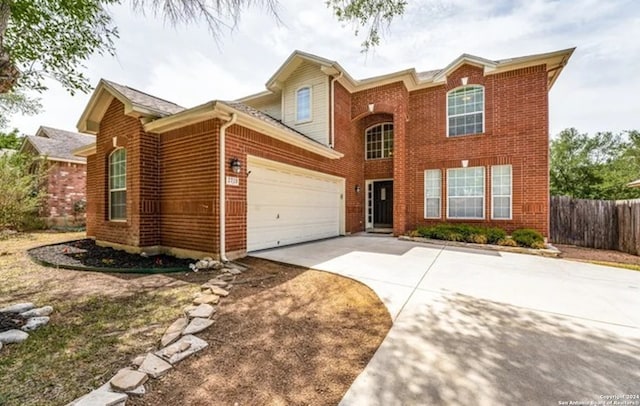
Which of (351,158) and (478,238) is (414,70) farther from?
(478,238)

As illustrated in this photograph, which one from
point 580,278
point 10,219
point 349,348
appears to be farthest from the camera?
point 10,219

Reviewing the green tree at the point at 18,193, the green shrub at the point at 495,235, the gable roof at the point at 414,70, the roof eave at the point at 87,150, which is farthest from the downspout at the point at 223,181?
the green tree at the point at 18,193

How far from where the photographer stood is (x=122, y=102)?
23.3 ft

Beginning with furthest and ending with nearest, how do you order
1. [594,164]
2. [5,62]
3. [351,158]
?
1. [594,164]
2. [351,158]
3. [5,62]

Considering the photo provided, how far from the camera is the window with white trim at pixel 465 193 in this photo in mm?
10125

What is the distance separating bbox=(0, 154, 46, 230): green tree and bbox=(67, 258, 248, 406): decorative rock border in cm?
1409

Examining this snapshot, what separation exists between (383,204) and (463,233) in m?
4.33

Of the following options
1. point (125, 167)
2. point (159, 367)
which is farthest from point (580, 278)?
point (125, 167)

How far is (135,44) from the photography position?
591 cm

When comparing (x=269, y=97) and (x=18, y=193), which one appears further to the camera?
(x=269, y=97)

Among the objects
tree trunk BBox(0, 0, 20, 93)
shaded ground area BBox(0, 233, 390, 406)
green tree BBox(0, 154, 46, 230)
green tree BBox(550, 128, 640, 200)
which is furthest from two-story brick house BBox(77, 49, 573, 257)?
green tree BBox(550, 128, 640, 200)

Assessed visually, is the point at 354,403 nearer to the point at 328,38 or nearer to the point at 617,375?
the point at 617,375

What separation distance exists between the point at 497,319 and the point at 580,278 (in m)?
3.42

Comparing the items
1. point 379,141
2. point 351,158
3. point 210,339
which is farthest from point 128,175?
point 379,141
